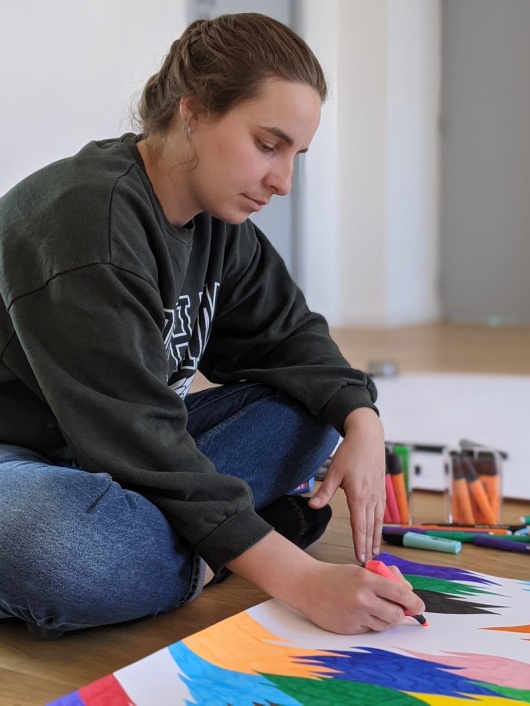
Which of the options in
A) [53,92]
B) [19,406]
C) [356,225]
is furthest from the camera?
[356,225]

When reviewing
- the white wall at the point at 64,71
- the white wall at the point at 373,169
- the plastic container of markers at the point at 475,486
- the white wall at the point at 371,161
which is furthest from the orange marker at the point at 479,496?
the white wall at the point at 371,161

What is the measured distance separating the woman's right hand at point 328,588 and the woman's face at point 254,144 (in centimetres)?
37

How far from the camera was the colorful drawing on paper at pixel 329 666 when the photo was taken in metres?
0.77

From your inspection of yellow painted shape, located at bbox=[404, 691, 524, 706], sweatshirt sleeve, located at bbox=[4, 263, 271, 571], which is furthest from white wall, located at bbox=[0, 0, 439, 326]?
yellow painted shape, located at bbox=[404, 691, 524, 706]

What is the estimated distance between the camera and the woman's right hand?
0.88m

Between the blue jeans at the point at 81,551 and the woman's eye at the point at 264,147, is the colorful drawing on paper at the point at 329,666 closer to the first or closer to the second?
the blue jeans at the point at 81,551

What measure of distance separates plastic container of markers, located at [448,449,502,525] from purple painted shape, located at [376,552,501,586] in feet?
1.21

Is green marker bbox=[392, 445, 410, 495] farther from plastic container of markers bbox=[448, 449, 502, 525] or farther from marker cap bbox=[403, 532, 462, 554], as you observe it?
marker cap bbox=[403, 532, 462, 554]

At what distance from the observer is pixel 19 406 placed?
1.06 metres

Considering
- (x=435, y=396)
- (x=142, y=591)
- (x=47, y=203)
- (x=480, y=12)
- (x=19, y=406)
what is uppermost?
(x=480, y=12)

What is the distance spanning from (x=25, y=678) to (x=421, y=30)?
418 cm

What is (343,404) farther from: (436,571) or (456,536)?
(456,536)

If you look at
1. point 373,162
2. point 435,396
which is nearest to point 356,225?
point 373,162

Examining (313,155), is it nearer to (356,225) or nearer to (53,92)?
(356,225)
